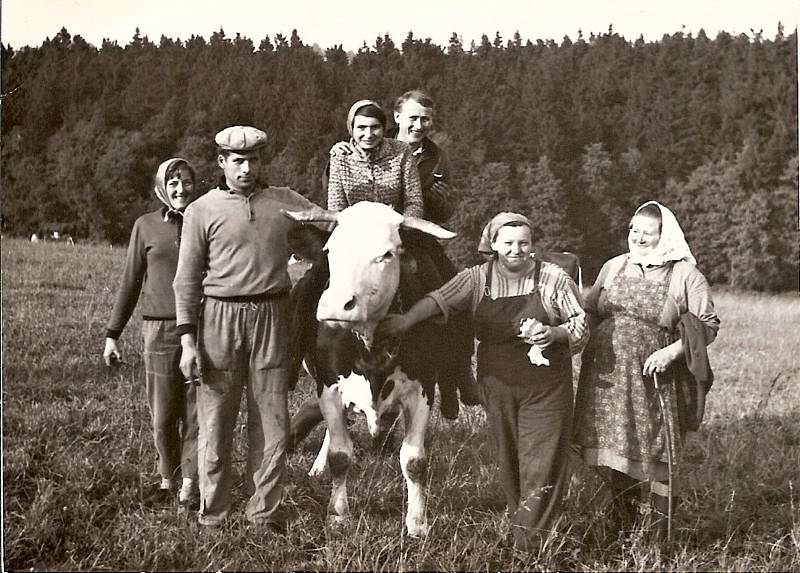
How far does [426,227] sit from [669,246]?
4.52 feet

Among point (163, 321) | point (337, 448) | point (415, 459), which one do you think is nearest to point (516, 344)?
point (415, 459)

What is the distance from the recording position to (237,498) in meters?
4.02

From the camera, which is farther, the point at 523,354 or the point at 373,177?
the point at 373,177

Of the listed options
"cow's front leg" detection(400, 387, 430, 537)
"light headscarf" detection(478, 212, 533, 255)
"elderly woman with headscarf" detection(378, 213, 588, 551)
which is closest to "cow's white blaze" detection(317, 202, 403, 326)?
"elderly woman with headscarf" detection(378, 213, 588, 551)

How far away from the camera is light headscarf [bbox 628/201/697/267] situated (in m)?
3.88

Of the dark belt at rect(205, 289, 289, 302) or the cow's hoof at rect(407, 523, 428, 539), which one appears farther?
the cow's hoof at rect(407, 523, 428, 539)

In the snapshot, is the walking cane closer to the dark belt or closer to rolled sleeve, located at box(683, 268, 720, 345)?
rolled sleeve, located at box(683, 268, 720, 345)

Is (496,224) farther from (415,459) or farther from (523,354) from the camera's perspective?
(415,459)

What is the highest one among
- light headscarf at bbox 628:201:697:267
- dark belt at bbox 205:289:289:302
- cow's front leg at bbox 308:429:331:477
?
light headscarf at bbox 628:201:697:267

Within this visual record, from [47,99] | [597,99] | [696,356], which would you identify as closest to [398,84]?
[597,99]

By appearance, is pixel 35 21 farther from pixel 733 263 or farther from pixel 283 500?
pixel 733 263

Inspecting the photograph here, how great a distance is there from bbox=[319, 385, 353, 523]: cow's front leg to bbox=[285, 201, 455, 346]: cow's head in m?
0.48

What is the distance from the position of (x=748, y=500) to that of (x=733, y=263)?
1.89 m

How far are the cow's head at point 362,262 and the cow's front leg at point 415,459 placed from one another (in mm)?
565
